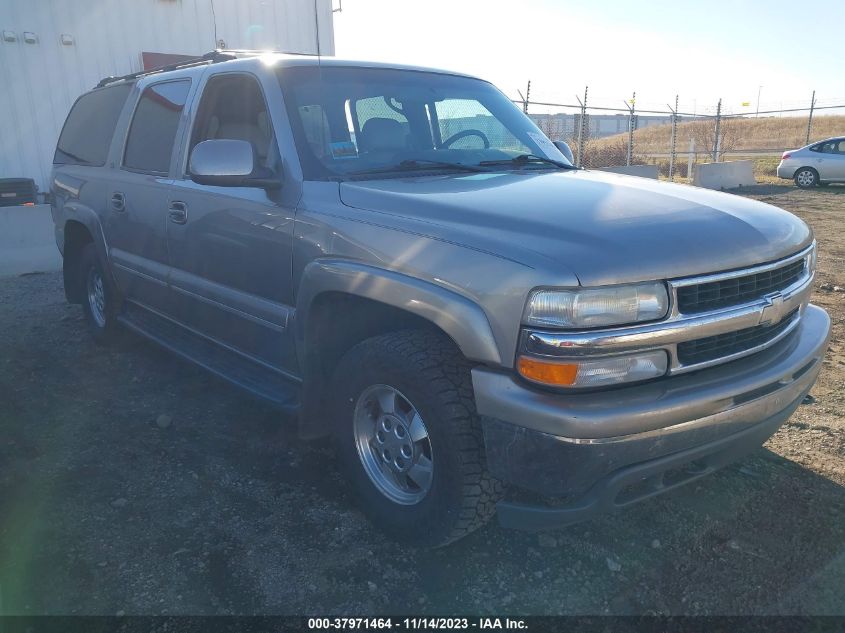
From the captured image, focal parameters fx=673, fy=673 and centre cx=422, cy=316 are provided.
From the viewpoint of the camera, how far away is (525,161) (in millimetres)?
3590

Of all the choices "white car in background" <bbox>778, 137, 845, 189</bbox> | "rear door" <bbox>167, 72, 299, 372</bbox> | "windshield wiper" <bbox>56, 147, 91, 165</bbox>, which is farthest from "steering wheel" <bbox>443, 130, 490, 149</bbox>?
"white car in background" <bbox>778, 137, 845, 189</bbox>

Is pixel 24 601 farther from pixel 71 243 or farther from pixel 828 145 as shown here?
pixel 828 145

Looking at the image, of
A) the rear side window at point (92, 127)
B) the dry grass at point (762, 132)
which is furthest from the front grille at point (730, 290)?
the dry grass at point (762, 132)

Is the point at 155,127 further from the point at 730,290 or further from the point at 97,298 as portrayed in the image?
the point at 730,290

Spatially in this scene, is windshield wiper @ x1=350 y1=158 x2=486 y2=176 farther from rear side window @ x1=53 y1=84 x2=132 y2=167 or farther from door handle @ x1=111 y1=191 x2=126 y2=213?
rear side window @ x1=53 y1=84 x2=132 y2=167

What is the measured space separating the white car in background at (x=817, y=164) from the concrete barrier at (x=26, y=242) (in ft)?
57.6

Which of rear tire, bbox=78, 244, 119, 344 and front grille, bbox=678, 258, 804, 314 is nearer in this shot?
front grille, bbox=678, 258, 804, 314

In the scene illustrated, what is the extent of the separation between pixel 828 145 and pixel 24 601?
20034mm

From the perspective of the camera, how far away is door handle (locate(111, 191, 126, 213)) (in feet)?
14.5

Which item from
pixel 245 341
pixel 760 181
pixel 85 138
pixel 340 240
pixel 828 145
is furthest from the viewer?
pixel 760 181

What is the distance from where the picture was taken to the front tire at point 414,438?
2.36 m

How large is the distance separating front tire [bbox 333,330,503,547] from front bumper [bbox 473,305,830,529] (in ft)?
0.46

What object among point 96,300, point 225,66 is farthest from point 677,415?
point 96,300

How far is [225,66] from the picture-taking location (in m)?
3.64
